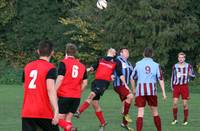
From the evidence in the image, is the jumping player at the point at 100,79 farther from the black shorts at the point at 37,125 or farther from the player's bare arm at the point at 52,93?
the player's bare arm at the point at 52,93

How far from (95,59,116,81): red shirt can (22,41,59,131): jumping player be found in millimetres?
6112

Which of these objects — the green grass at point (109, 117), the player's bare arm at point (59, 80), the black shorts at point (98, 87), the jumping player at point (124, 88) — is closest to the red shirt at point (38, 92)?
the player's bare arm at point (59, 80)

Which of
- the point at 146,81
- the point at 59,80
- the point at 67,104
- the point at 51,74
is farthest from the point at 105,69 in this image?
the point at 51,74

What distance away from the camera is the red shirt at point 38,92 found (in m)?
9.11

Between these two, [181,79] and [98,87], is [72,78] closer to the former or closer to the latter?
[98,87]

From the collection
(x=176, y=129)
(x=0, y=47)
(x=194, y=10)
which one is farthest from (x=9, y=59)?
(x=176, y=129)

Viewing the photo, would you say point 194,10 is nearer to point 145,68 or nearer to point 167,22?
point 167,22

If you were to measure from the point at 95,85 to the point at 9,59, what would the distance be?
35731 millimetres

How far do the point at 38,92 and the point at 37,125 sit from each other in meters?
0.49

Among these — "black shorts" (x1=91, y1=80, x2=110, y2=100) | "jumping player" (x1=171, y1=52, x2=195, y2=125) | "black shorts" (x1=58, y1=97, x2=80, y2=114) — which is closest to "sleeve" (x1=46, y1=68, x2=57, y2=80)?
"black shorts" (x1=58, y1=97, x2=80, y2=114)

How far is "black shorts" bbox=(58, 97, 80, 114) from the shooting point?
12430 millimetres

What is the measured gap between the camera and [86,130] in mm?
14875

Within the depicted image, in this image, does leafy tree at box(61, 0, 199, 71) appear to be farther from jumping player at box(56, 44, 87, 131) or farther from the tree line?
jumping player at box(56, 44, 87, 131)

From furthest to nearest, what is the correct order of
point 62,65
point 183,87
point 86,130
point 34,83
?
point 183,87
point 86,130
point 62,65
point 34,83
